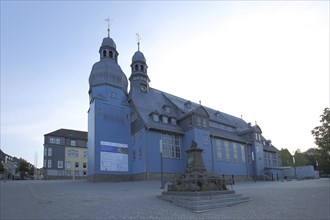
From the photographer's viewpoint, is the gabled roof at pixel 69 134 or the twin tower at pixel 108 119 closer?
the twin tower at pixel 108 119

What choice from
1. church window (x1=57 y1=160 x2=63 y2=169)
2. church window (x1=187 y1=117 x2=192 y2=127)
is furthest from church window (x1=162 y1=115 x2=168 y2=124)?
church window (x1=57 y1=160 x2=63 y2=169)

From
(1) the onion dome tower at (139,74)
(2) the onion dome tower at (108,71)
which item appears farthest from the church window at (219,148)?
(2) the onion dome tower at (108,71)

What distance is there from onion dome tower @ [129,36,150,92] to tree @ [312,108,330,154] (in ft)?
83.9

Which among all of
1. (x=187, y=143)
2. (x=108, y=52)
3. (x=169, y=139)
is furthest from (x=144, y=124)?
(x=108, y=52)

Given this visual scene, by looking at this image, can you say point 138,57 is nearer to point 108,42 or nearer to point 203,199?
point 108,42

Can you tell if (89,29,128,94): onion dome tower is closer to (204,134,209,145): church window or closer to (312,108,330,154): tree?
(204,134,209,145): church window

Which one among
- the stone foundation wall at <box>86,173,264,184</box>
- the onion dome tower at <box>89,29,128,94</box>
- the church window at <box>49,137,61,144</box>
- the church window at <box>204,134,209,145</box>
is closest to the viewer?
the stone foundation wall at <box>86,173,264,184</box>

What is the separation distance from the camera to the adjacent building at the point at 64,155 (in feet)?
220

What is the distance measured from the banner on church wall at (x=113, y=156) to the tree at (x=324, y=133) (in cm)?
2342

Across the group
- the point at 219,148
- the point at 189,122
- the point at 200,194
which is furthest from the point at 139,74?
the point at 200,194

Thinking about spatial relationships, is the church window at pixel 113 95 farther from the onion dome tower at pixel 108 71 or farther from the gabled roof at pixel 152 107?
the gabled roof at pixel 152 107

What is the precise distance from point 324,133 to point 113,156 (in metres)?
25.0

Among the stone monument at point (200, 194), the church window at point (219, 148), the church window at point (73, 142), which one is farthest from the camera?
the church window at point (73, 142)

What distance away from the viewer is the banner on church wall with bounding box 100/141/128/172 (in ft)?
124
